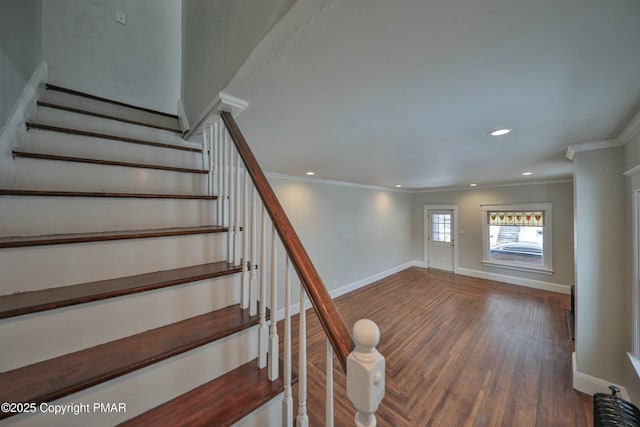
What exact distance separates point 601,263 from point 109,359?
3.57 meters

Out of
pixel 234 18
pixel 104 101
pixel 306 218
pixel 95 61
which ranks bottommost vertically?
pixel 306 218

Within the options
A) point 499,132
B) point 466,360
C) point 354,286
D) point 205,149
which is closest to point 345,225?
point 354,286

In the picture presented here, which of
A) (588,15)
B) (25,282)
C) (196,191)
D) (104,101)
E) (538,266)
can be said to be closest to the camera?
(588,15)

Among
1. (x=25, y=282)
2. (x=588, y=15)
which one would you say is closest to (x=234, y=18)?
(x=588, y=15)

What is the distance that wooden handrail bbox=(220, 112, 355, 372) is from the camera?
647 mm

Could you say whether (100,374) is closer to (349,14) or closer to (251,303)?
(251,303)

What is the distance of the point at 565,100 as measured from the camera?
4.28ft

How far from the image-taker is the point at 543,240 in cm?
488

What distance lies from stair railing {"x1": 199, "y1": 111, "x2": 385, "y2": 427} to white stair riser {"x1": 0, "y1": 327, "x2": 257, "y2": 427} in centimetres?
12

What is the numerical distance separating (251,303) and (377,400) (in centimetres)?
76

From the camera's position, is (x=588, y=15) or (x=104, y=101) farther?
(x=104, y=101)

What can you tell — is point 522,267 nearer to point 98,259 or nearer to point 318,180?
point 318,180

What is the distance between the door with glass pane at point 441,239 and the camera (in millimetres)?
6258

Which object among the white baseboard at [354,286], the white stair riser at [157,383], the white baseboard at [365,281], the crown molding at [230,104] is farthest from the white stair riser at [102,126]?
the white baseboard at [365,281]
